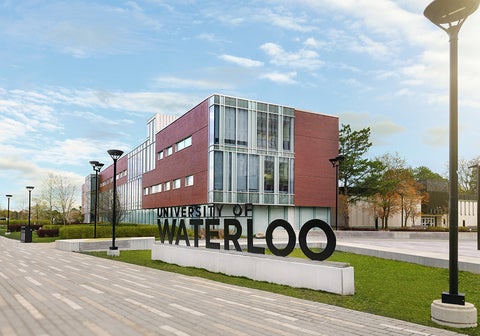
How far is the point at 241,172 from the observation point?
4319 cm

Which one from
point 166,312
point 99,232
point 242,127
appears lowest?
point 99,232

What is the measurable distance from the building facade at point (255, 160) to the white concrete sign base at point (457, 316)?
34121 millimetres

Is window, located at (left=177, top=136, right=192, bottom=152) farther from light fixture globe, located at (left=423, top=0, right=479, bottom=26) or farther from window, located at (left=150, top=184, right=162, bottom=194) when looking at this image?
light fixture globe, located at (left=423, top=0, right=479, bottom=26)

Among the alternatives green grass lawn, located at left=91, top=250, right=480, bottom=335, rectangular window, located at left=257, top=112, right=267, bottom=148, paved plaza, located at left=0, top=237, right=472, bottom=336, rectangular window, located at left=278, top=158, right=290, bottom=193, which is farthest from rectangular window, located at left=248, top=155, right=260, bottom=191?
paved plaza, located at left=0, top=237, right=472, bottom=336

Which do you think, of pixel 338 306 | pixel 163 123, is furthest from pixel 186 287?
pixel 163 123

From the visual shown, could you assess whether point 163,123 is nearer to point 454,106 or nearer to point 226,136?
point 226,136

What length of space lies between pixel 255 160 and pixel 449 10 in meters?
36.0

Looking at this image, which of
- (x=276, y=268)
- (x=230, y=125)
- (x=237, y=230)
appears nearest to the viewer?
(x=276, y=268)

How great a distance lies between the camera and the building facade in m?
42.3

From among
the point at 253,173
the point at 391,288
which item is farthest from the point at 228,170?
the point at 391,288

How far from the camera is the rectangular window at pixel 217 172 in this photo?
4169cm

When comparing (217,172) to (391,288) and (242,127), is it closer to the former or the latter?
(242,127)

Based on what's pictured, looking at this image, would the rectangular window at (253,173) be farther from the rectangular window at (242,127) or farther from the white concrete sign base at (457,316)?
the white concrete sign base at (457,316)

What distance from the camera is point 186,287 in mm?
12266
